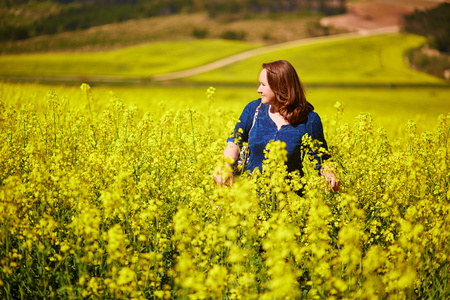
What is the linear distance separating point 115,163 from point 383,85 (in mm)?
35834

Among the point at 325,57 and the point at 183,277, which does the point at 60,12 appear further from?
the point at 183,277

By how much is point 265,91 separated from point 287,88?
0.22 metres

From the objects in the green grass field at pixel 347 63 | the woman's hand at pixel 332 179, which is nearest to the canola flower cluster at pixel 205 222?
the woman's hand at pixel 332 179

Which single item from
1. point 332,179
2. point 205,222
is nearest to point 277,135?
point 332,179

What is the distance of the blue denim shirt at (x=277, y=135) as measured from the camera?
369 cm

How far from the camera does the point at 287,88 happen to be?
11.9 ft

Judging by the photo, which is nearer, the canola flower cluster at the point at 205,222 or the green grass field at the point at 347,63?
the canola flower cluster at the point at 205,222

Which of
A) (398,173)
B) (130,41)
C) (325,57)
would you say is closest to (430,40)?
(325,57)

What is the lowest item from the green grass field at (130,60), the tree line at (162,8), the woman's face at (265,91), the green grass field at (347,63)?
the green grass field at (347,63)

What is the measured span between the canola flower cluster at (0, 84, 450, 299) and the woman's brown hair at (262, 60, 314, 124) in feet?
1.79

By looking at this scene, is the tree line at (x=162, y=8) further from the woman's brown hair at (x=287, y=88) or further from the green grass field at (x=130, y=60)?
the woman's brown hair at (x=287, y=88)

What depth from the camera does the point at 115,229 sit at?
7.08 ft

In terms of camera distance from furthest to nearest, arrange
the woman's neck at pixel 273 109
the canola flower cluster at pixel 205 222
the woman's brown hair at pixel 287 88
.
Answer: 1. the woman's neck at pixel 273 109
2. the woman's brown hair at pixel 287 88
3. the canola flower cluster at pixel 205 222

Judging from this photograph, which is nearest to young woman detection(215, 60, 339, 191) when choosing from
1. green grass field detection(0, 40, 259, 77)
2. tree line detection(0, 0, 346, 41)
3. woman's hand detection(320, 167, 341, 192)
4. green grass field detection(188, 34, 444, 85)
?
woman's hand detection(320, 167, 341, 192)
